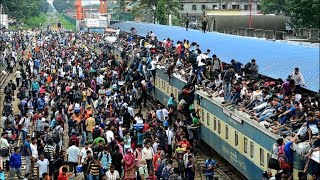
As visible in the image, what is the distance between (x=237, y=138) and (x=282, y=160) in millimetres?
5382

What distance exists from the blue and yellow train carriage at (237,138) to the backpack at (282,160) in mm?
216

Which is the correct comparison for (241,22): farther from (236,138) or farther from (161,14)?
(236,138)

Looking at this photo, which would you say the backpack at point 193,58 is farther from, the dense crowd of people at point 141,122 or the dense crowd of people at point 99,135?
the dense crowd of people at point 99,135

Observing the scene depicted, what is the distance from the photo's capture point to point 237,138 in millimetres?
22406

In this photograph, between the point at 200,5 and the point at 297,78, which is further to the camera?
the point at 200,5

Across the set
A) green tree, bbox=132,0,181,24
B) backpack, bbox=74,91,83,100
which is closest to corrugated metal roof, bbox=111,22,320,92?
backpack, bbox=74,91,83,100

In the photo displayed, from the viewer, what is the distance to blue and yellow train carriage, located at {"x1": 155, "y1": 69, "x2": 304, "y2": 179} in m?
19.3

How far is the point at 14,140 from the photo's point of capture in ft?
89.1

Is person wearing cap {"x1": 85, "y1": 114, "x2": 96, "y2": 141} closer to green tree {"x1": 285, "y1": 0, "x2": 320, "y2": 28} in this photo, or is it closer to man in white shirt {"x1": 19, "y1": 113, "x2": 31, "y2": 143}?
man in white shirt {"x1": 19, "y1": 113, "x2": 31, "y2": 143}

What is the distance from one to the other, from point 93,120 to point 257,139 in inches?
301

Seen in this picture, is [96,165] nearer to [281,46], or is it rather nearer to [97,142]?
[97,142]

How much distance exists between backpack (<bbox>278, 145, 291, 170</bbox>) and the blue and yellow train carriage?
22 centimetres

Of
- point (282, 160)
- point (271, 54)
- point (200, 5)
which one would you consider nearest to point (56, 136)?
point (271, 54)

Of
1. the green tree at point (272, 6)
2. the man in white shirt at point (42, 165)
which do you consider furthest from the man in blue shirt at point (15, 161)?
the green tree at point (272, 6)
